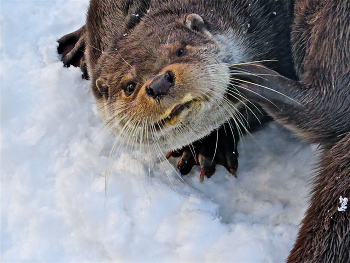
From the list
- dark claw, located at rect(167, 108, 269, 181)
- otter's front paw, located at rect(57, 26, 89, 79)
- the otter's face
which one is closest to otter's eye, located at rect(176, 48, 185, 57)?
the otter's face

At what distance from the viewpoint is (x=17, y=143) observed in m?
3.07

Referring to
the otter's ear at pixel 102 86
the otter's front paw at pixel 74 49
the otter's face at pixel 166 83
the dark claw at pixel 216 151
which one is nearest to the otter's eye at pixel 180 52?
the otter's face at pixel 166 83

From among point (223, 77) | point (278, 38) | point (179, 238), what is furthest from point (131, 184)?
point (278, 38)

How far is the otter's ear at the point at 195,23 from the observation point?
2.45 metres

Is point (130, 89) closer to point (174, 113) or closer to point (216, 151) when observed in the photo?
point (174, 113)

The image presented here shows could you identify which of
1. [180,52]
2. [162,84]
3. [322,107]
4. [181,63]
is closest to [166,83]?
[162,84]

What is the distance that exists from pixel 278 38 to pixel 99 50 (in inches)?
44.2

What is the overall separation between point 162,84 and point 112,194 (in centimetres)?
98

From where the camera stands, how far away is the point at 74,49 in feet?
11.5

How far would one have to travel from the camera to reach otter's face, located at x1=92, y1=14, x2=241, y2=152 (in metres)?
2.12

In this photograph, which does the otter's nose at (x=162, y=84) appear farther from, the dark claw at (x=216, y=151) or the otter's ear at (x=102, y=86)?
the dark claw at (x=216, y=151)

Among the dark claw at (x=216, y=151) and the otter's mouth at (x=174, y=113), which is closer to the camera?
the otter's mouth at (x=174, y=113)

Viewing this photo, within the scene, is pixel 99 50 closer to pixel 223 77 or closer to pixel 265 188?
pixel 223 77

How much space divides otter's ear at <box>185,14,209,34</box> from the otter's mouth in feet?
1.59
